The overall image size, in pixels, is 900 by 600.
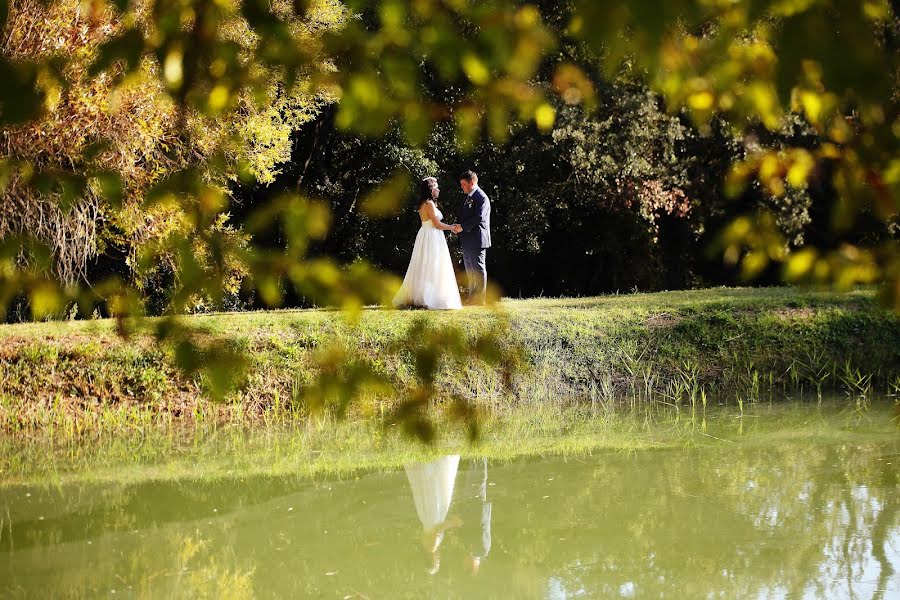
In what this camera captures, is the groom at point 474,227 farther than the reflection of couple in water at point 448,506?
Yes

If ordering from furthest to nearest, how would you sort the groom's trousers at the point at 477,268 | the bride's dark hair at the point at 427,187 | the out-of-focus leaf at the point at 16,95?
the groom's trousers at the point at 477,268
the bride's dark hair at the point at 427,187
the out-of-focus leaf at the point at 16,95

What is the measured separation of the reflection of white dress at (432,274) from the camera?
12.6 meters

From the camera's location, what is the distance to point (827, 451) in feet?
25.5

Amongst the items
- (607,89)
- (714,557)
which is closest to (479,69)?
(714,557)

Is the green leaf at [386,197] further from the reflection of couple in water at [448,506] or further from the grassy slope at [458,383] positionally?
the grassy slope at [458,383]

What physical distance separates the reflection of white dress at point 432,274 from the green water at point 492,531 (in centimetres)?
507

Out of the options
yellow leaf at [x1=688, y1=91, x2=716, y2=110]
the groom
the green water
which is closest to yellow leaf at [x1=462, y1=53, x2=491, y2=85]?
yellow leaf at [x1=688, y1=91, x2=716, y2=110]

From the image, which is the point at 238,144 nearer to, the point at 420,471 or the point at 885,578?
the point at 885,578

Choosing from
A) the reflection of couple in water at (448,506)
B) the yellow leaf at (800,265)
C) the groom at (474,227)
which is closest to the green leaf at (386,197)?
the yellow leaf at (800,265)

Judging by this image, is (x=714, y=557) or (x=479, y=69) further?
(x=714, y=557)

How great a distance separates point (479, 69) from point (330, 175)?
19337 millimetres

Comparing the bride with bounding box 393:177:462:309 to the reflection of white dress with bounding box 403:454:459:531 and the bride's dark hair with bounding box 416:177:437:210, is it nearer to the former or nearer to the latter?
the bride's dark hair with bounding box 416:177:437:210

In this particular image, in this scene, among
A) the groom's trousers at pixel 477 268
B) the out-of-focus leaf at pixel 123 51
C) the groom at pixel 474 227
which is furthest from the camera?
the groom's trousers at pixel 477 268

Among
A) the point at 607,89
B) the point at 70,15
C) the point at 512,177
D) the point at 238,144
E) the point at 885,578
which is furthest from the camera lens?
the point at 512,177
